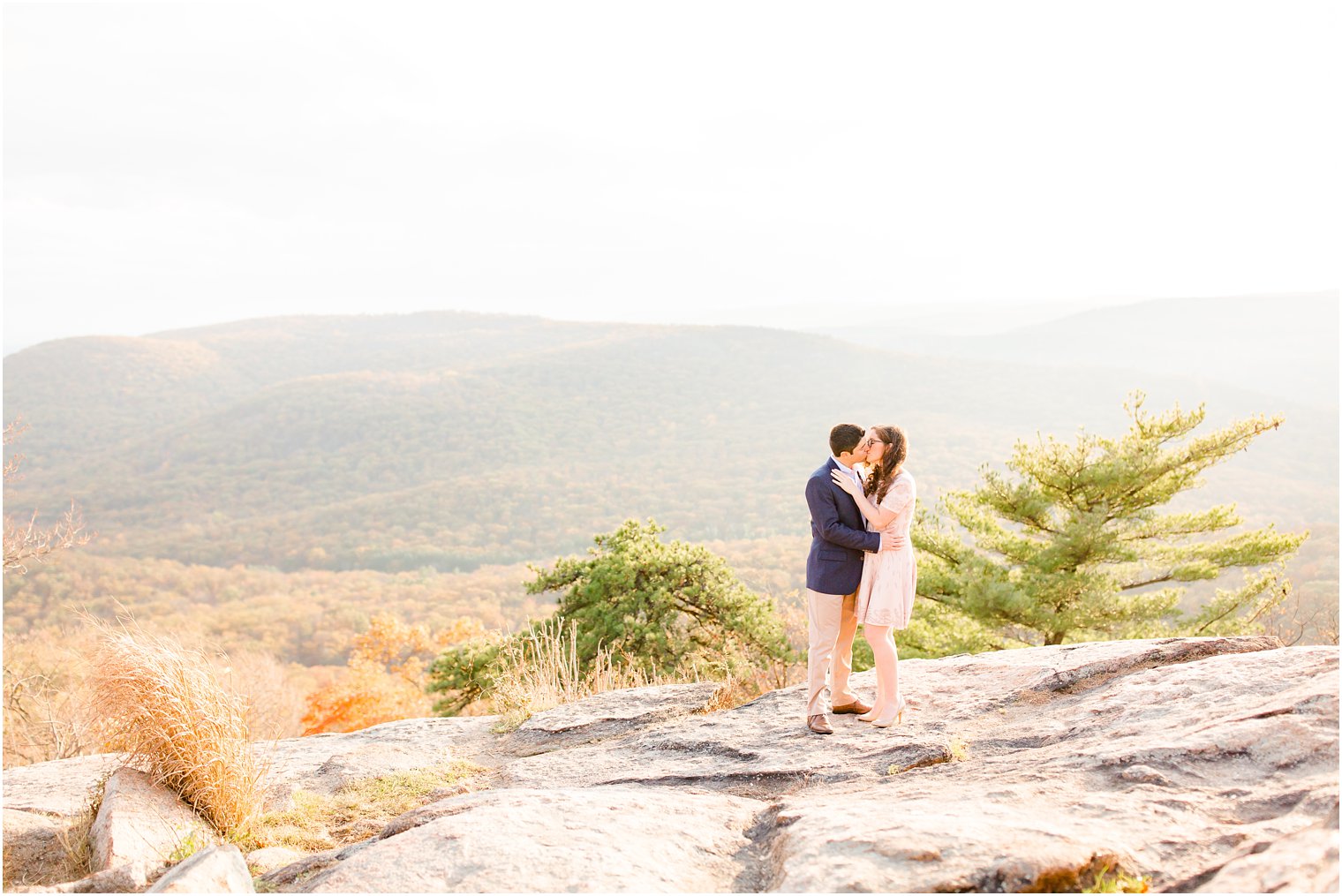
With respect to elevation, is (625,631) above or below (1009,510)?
below

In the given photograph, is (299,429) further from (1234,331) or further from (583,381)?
(1234,331)

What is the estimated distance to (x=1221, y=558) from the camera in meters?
15.7

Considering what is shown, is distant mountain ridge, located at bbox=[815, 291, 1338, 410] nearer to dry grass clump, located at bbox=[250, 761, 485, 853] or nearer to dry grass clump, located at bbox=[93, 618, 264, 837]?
dry grass clump, located at bbox=[250, 761, 485, 853]

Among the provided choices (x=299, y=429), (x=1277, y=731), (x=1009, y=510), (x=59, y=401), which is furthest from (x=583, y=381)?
(x=1277, y=731)

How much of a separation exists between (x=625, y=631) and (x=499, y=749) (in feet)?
20.1

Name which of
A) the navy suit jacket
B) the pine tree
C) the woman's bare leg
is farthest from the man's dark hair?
the pine tree

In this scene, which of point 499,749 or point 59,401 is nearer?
point 499,749

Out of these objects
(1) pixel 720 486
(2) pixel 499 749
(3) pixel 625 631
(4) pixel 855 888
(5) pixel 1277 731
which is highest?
(5) pixel 1277 731

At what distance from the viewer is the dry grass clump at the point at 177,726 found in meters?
5.52

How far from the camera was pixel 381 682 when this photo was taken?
1608 inches

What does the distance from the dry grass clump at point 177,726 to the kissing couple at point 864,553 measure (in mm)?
3961

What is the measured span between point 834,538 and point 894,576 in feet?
1.66

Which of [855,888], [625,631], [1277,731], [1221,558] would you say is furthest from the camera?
[1221,558]

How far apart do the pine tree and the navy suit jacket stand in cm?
974
